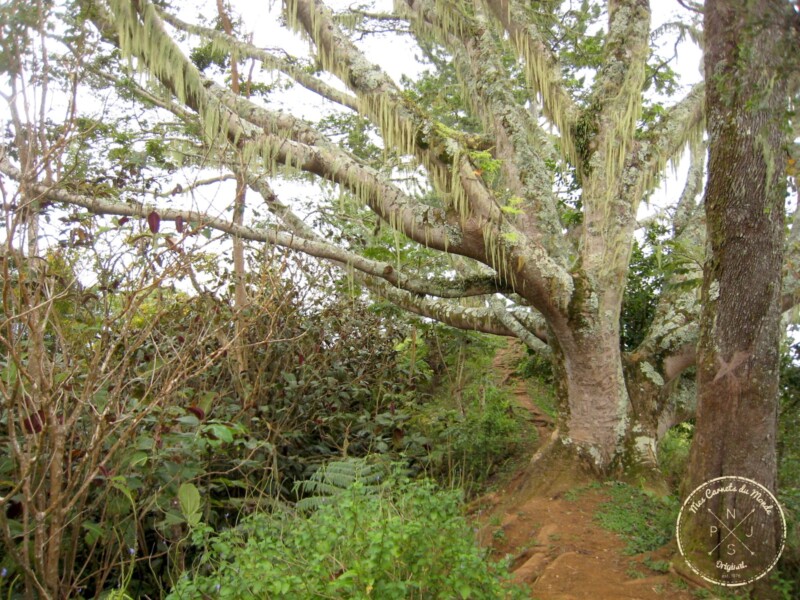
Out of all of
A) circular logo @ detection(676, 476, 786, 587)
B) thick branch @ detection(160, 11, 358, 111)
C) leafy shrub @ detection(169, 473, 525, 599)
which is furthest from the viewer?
thick branch @ detection(160, 11, 358, 111)

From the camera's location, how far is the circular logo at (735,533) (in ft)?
12.3

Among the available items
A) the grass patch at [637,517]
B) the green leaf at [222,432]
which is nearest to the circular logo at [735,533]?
the grass patch at [637,517]

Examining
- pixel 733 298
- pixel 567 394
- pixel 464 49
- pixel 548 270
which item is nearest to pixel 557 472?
pixel 567 394

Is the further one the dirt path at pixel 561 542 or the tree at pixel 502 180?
the tree at pixel 502 180

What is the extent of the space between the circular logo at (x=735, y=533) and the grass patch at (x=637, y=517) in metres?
0.44

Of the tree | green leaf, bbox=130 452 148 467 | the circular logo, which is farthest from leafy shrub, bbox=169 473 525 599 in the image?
the tree

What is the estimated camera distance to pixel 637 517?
15.7 ft

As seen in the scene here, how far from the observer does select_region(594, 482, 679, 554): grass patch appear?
439cm

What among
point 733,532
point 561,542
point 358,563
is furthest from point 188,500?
point 733,532

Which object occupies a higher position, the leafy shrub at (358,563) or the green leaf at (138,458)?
the green leaf at (138,458)

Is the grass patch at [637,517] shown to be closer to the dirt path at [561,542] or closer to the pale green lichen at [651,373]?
the dirt path at [561,542]

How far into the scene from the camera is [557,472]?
5.65 metres

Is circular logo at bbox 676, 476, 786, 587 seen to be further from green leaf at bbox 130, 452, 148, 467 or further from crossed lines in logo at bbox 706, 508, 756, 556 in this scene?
green leaf at bbox 130, 452, 148, 467

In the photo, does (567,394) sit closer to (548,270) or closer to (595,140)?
(548,270)
